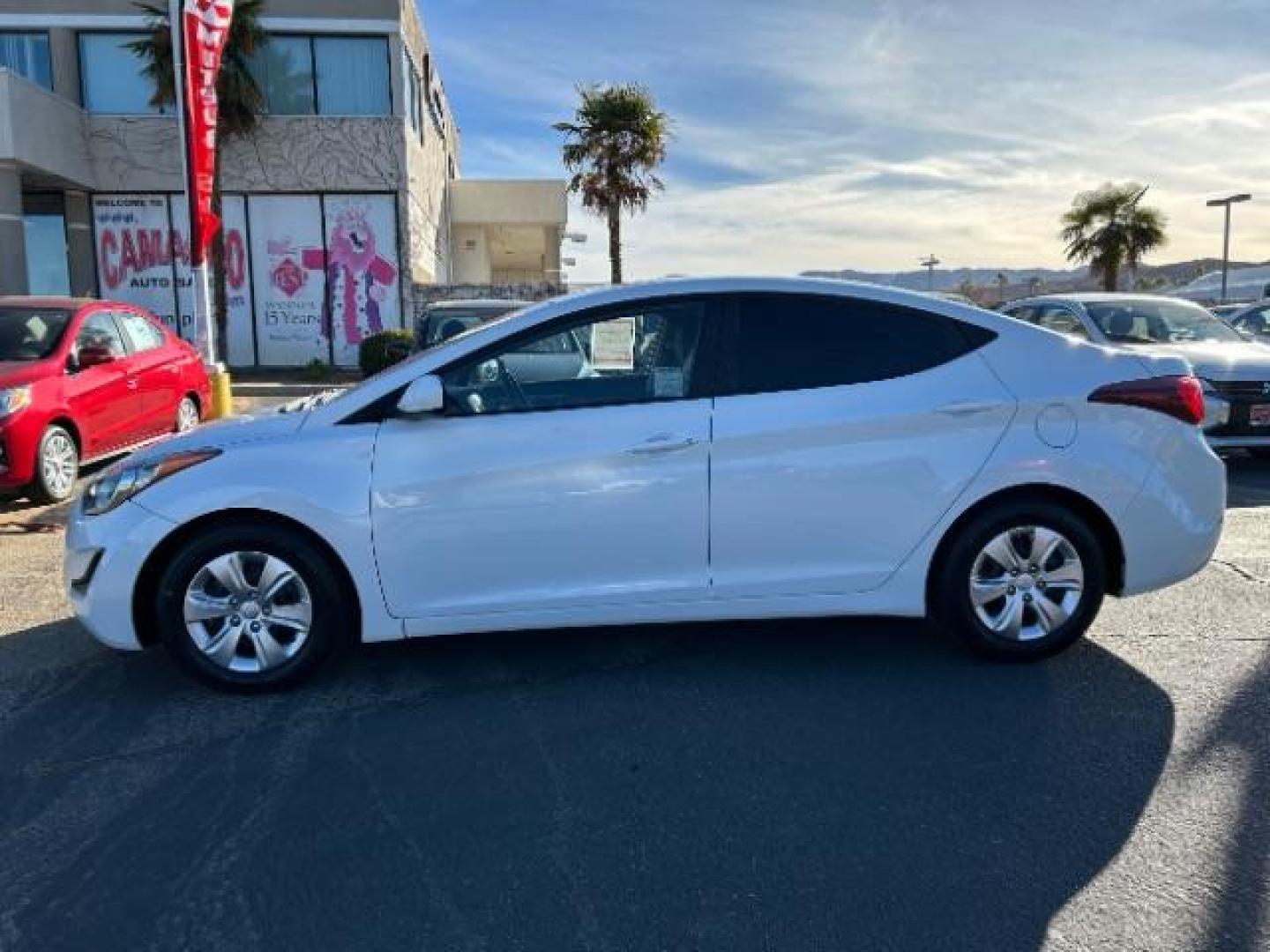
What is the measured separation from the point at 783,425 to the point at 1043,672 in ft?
5.01

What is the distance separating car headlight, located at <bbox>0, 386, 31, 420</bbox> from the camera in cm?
720

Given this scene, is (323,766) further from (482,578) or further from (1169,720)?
(1169,720)

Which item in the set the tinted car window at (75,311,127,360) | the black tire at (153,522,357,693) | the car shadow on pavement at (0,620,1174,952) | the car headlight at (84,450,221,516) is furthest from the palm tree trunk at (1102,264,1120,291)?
the car headlight at (84,450,221,516)

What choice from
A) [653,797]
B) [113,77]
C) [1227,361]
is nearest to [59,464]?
[653,797]

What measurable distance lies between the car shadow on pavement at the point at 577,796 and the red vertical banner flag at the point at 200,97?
28.7ft

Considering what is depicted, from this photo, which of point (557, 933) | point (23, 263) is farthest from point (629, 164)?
point (557, 933)

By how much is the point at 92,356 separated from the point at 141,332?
1.20 metres

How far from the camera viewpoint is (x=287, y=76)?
791 inches

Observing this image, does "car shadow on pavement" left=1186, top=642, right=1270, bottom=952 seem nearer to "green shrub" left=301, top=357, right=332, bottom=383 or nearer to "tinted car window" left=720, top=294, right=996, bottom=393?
"tinted car window" left=720, top=294, right=996, bottom=393

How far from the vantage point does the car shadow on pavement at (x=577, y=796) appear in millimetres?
2623

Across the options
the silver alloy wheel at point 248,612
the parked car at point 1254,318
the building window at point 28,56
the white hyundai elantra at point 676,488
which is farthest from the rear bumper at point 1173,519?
the building window at point 28,56

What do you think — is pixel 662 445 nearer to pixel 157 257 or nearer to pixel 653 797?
pixel 653 797

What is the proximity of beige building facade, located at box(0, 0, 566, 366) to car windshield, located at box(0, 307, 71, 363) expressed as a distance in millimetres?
12436

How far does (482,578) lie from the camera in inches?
157
